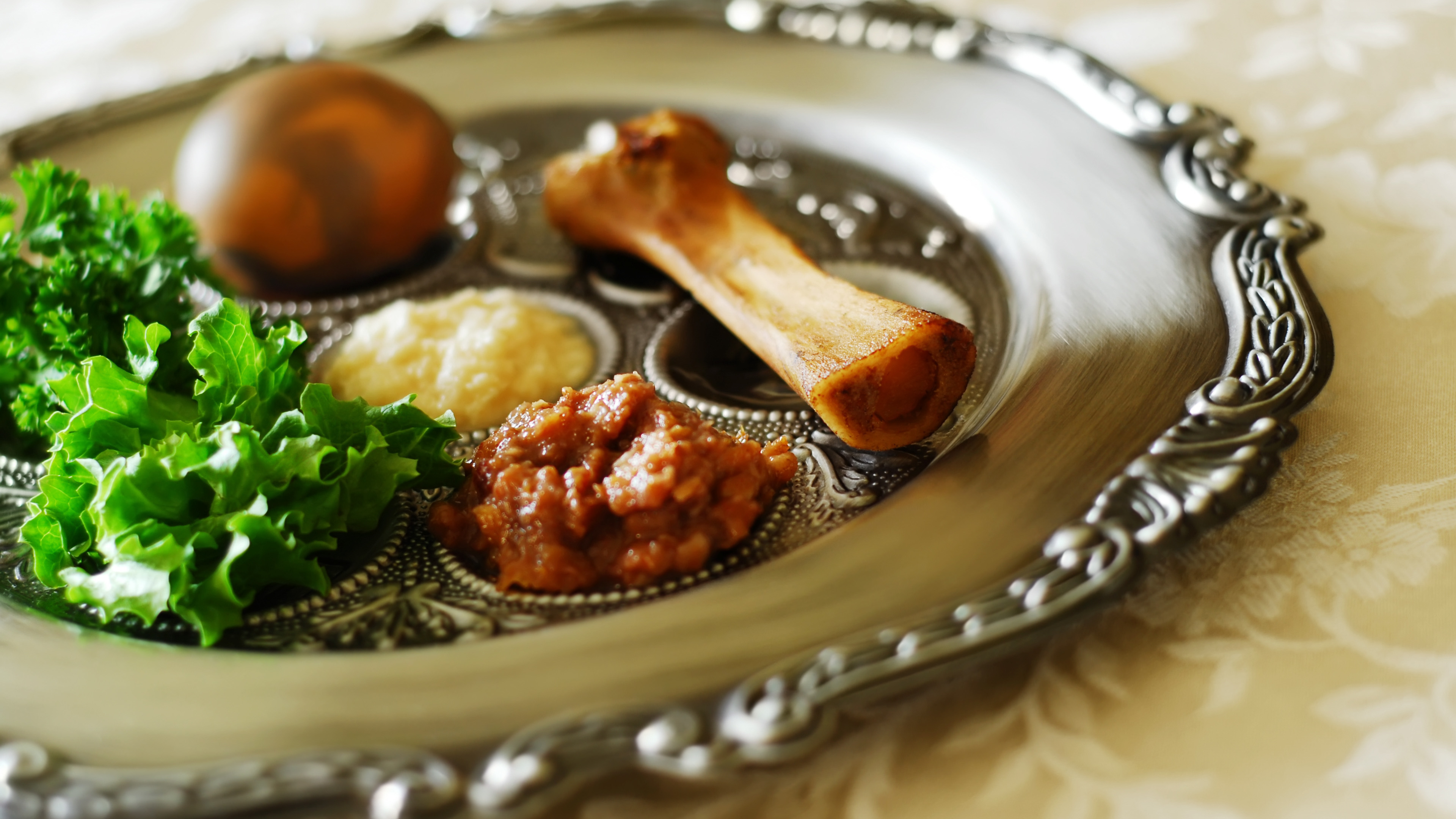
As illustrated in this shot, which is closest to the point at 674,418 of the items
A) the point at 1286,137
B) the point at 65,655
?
the point at 65,655

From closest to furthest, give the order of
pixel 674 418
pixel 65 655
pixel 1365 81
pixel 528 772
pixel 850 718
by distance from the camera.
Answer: pixel 528 772 → pixel 850 718 → pixel 65 655 → pixel 674 418 → pixel 1365 81

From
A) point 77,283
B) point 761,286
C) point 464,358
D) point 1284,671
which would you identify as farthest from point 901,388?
point 77,283

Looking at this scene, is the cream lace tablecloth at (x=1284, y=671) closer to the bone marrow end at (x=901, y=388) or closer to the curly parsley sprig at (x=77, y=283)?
the bone marrow end at (x=901, y=388)

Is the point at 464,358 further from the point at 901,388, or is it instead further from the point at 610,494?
the point at 901,388

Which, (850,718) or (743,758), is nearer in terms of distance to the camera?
(743,758)

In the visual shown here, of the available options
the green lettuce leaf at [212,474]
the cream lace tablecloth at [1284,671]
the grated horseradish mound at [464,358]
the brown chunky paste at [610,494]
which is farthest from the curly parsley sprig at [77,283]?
the cream lace tablecloth at [1284,671]

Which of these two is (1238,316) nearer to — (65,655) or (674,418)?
(674,418)
